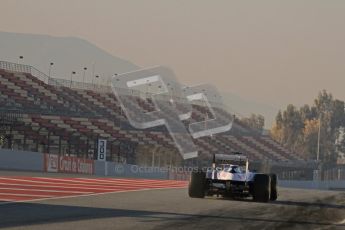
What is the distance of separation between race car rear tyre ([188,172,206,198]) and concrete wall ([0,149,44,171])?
17528mm

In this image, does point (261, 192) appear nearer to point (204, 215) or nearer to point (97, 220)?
point (204, 215)

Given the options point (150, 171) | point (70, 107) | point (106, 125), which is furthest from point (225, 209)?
point (70, 107)

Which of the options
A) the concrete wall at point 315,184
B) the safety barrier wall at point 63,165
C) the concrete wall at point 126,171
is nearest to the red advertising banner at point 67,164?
the safety barrier wall at point 63,165

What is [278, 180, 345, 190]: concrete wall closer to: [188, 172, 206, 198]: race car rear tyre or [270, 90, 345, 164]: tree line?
[188, 172, 206, 198]: race car rear tyre

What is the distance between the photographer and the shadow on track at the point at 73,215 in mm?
12305

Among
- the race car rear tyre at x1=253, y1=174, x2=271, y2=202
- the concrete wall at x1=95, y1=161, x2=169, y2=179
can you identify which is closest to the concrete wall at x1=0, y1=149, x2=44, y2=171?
the concrete wall at x1=95, y1=161, x2=169, y2=179

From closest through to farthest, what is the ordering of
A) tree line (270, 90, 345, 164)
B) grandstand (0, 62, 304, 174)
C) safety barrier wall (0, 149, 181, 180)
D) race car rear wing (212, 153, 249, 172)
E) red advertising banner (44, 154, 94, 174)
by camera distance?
race car rear wing (212, 153, 249, 172) → safety barrier wall (0, 149, 181, 180) → red advertising banner (44, 154, 94, 174) → grandstand (0, 62, 304, 174) → tree line (270, 90, 345, 164)

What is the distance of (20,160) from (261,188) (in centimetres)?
1924

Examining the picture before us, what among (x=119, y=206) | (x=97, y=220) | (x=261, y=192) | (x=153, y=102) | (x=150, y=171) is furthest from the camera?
(x=153, y=102)

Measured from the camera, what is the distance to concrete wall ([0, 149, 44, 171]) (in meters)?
36.4

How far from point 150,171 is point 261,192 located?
25944mm

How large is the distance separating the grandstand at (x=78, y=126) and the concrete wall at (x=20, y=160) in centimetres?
385

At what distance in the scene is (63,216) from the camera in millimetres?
12977

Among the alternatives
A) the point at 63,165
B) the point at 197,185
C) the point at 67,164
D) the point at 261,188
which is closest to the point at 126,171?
the point at 67,164
